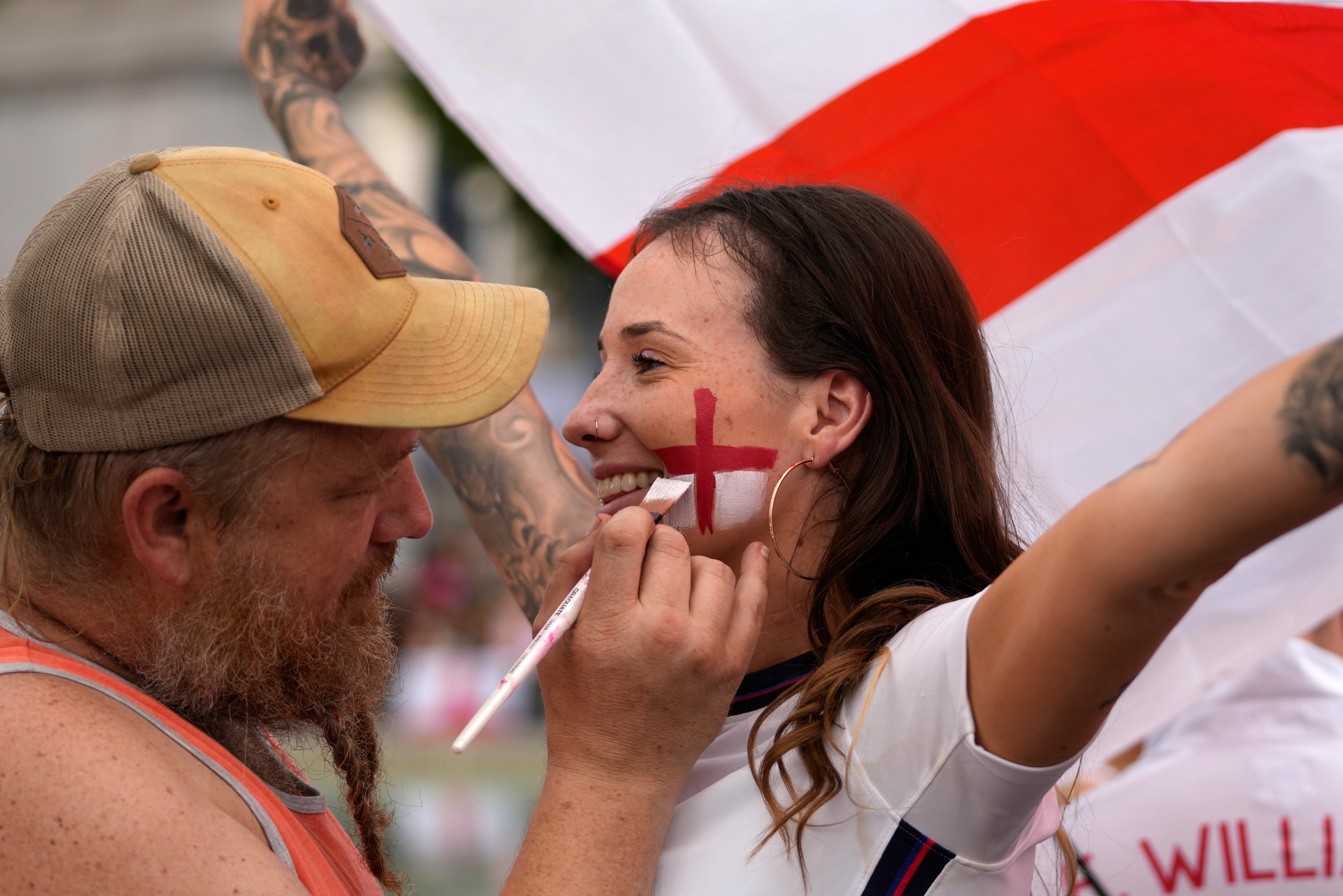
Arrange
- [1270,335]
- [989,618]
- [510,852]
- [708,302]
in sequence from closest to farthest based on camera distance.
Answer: [989,618] → [708,302] → [1270,335] → [510,852]

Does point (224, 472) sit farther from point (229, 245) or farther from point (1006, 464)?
point (1006, 464)

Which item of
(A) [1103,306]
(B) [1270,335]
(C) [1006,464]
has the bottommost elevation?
(B) [1270,335]

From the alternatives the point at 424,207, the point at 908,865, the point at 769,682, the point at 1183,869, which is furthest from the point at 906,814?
the point at 424,207

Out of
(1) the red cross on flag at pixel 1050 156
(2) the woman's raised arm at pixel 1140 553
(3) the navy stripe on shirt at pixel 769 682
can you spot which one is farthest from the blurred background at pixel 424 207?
(2) the woman's raised arm at pixel 1140 553

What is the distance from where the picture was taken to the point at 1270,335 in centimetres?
312

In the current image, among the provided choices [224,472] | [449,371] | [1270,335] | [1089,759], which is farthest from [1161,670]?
[224,472]

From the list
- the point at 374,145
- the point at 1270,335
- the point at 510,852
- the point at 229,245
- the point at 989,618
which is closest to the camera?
the point at 989,618

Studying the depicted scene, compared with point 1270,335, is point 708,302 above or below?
above

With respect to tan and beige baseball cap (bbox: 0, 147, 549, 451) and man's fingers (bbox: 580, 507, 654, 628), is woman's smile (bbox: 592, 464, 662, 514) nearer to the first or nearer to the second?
man's fingers (bbox: 580, 507, 654, 628)

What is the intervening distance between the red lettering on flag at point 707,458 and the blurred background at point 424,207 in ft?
21.9

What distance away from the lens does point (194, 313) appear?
158cm

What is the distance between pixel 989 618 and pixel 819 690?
1.26 ft

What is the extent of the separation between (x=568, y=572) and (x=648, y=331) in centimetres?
55

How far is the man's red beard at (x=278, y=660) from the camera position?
167 cm
